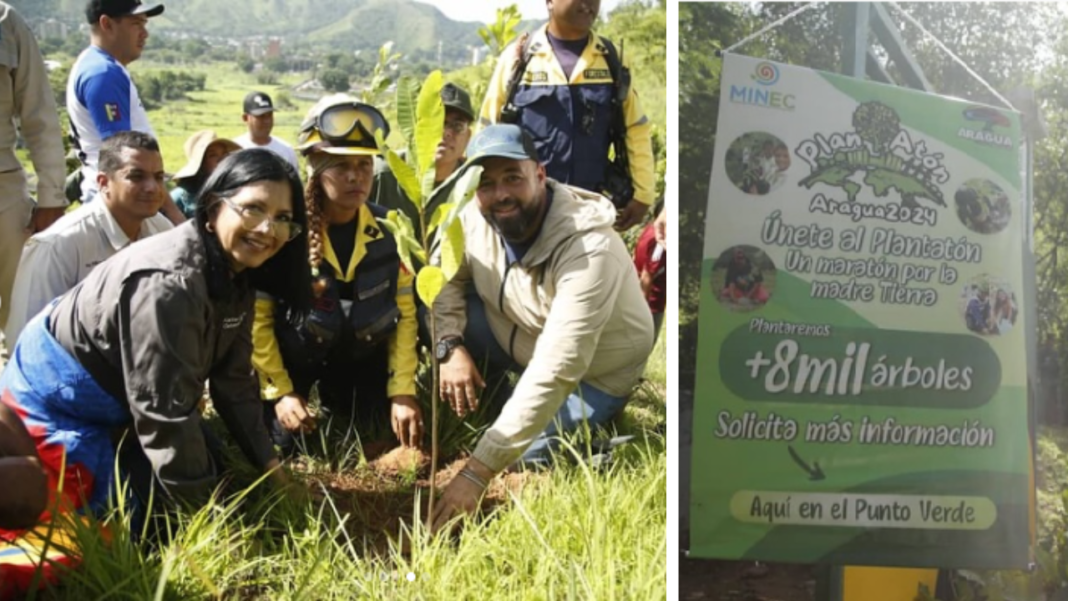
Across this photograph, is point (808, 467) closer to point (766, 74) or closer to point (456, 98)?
point (766, 74)

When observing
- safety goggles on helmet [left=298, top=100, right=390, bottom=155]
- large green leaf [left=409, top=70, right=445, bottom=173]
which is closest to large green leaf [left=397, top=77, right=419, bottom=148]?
large green leaf [left=409, top=70, right=445, bottom=173]

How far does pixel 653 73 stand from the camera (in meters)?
3.01

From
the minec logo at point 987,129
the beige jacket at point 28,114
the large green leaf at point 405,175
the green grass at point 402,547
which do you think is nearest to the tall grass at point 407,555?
the green grass at point 402,547

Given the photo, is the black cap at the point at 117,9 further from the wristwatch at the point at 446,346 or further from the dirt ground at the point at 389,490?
the dirt ground at the point at 389,490

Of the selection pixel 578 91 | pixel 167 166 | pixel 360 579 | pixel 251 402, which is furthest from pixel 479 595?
pixel 167 166

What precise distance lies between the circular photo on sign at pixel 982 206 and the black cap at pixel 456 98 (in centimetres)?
180

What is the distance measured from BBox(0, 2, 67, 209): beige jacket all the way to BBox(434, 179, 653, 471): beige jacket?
1.33m

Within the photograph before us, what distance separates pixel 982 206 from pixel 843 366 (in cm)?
55

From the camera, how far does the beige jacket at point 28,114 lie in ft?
9.90

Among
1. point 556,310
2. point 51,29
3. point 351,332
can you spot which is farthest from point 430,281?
point 51,29

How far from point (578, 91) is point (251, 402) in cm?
137

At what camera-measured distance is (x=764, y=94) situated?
2402 millimetres

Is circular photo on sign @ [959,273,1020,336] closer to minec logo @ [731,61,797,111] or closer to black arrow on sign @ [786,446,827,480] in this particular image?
black arrow on sign @ [786,446,827,480]

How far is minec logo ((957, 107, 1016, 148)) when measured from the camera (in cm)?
250
